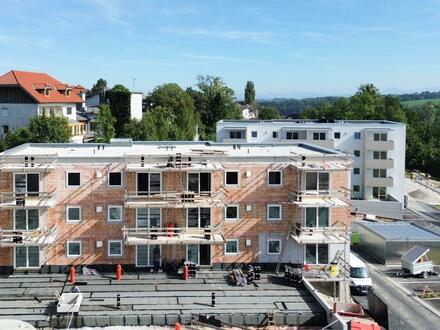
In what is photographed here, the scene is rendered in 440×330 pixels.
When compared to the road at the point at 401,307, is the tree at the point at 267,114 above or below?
above

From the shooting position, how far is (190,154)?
39.2 meters

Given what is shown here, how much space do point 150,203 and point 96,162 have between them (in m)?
4.53

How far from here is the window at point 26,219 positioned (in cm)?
3716

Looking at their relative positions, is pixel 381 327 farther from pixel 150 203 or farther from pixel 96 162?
pixel 96 162

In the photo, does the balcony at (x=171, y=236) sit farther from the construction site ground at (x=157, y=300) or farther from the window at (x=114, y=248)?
the construction site ground at (x=157, y=300)

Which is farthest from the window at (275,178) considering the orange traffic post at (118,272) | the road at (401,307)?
the orange traffic post at (118,272)

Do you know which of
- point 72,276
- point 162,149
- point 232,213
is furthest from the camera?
point 162,149

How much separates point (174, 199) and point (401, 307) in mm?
Answer: 16802

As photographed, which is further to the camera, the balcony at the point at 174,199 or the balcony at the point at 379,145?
the balcony at the point at 379,145

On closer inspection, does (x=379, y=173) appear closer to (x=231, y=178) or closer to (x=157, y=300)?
(x=231, y=178)

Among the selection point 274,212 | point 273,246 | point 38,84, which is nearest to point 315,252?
point 273,246

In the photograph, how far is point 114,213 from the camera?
126 feet

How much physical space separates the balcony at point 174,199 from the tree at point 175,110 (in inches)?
1748

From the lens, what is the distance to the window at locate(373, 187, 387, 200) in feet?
236
